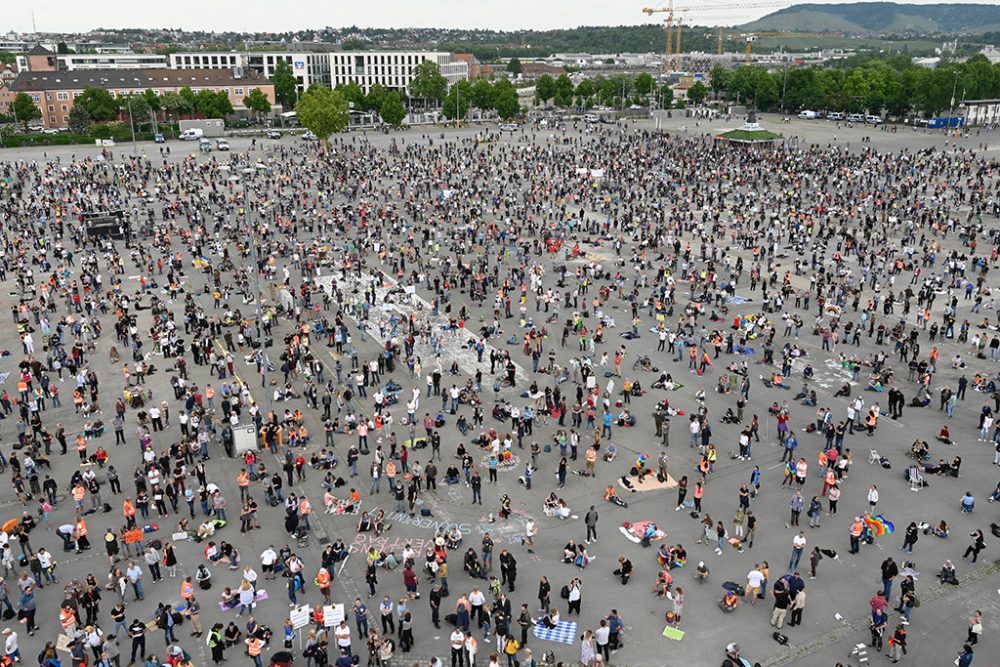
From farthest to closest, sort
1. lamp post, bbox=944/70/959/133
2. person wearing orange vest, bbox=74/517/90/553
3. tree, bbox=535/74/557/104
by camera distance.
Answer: tree, bbox=535/74/557/104 < lamp post, bbox=944/70/959/133 < person wearing orange vest, bbox=74/517/90/553

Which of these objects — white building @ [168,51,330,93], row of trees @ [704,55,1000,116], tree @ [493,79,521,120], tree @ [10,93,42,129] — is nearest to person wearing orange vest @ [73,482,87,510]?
tree @ [493,79,521,120]

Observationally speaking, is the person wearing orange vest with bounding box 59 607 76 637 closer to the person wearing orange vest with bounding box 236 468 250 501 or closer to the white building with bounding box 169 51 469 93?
the person wearing orange vest with bounding box 236 468 250 501

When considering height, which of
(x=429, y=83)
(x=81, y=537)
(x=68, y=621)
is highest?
(x=429, y=83)

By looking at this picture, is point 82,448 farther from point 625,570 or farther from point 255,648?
point 625,570

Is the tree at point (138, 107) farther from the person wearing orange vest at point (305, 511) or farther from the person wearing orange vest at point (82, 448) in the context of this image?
the person wearing orange vest at point (305, 511)

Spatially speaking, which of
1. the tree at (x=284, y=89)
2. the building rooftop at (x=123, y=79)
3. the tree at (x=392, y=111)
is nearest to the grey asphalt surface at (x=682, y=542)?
the tree at (x=392, y=111)

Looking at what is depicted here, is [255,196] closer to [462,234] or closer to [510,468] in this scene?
[462,234]

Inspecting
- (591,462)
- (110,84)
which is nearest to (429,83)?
(110,84)
